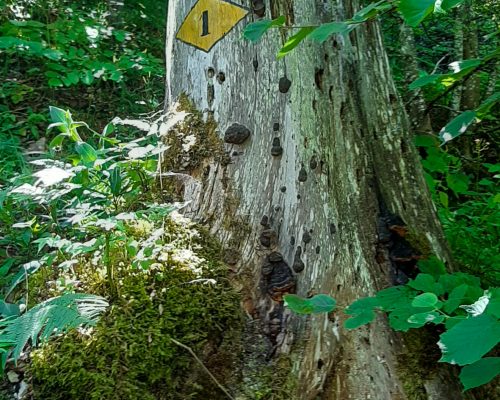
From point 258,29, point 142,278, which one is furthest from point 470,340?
point 142,278

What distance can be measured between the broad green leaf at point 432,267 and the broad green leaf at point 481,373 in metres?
0.72

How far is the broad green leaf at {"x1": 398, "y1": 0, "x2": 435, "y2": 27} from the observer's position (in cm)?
124

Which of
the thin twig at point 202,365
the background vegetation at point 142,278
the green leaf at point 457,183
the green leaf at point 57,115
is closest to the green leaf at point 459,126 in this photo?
the background vegetation at point 142,278

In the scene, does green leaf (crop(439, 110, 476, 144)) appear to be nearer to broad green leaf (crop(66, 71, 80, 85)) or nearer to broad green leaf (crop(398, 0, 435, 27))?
broad green leaf (crop(398, 0, 435, 27))

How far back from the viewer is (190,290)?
207 cm

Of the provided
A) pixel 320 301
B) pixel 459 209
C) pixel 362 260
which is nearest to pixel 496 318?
pixel 320 301

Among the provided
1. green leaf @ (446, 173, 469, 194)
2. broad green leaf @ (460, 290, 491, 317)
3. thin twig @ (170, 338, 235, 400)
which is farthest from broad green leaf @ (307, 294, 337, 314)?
green leaf @ (446, 173, 469, 194)

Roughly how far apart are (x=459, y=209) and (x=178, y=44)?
2.09 m

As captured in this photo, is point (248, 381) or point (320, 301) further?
point (248, 381)

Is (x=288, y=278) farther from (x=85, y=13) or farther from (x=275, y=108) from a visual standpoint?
(x=85, y=13)

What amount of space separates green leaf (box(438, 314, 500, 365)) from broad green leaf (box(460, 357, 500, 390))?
17cm

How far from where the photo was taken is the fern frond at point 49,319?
5.23 ft

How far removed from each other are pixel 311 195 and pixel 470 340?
1.00 meters

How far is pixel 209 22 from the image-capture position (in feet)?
7.82
